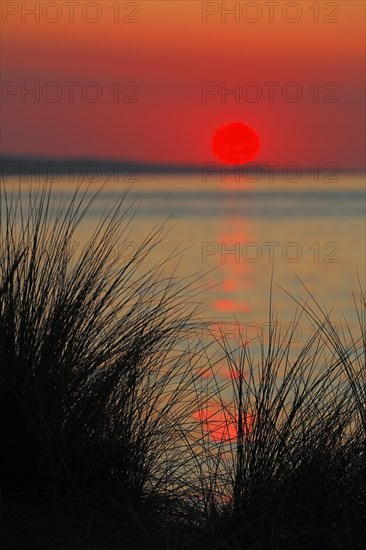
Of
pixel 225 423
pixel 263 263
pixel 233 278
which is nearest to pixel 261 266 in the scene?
pixel 263 263

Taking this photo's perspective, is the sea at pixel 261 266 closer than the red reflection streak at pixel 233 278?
Yes

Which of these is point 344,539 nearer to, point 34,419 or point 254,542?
point 254,542

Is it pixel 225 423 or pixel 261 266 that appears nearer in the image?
pixel 225 423

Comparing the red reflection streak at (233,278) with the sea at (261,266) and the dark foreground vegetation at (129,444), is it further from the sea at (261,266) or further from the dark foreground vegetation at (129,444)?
the dark foreground vegetation at (129,444)

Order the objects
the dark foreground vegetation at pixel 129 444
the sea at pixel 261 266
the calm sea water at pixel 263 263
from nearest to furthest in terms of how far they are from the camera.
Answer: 1. the dark foreground vegetation at pixel 129 444
2. the sea at pixel 261 266
3. the calm sea water at pixel 263 263

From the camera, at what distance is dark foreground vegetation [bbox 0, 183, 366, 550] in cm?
285

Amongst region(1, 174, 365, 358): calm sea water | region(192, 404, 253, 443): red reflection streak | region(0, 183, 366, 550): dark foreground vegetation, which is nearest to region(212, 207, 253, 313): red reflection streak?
region(1, 174, 365, 358): calm sea water

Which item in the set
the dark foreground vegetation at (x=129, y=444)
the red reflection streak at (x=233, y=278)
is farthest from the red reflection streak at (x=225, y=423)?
the red reflection streak at (x=233, y=278)

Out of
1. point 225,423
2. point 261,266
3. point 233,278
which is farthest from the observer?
point 261,266

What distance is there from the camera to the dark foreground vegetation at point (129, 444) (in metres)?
2.85

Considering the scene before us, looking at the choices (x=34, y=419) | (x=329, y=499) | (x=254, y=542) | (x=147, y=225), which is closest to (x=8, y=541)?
(x=34, y=419)

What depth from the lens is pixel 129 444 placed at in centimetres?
346

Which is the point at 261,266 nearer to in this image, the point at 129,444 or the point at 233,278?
the point at 233,278

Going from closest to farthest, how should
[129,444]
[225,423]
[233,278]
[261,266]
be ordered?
[129,444]
[225,423]
[233,278]
[261,266]
